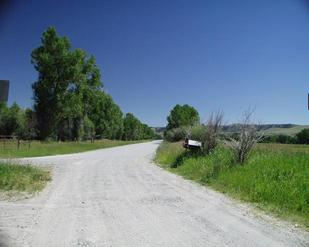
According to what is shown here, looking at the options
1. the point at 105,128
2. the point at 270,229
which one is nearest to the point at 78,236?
the point at 270,229

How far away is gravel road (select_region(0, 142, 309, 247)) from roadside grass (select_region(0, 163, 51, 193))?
833 millimetres

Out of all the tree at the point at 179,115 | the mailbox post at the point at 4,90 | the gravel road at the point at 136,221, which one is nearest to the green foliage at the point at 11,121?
the tree at the point at 179,115

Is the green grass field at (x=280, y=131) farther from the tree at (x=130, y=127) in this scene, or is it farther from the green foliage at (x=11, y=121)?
the tree at (x=130, y=127)

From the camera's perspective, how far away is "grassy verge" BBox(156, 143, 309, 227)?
7.59 meters

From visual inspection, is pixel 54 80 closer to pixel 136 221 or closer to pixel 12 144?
pixel 12 144

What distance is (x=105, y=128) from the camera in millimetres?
75000

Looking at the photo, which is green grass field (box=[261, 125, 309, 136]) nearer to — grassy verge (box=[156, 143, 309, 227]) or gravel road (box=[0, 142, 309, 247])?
grassy verge (box=[156, 143, 309, 227])

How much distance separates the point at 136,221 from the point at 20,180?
5740mm

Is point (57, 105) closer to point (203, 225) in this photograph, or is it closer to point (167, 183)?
point (167, 183)

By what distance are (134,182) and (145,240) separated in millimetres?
6417

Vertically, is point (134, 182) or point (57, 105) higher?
point (57, 105)

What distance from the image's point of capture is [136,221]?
6.13 m

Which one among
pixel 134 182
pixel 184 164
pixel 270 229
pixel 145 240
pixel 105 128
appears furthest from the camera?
pixel 105 128

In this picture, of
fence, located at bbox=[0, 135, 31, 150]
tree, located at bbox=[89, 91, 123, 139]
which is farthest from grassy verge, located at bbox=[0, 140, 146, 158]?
tree, located at bbox=[89, 91, 123, 139]
